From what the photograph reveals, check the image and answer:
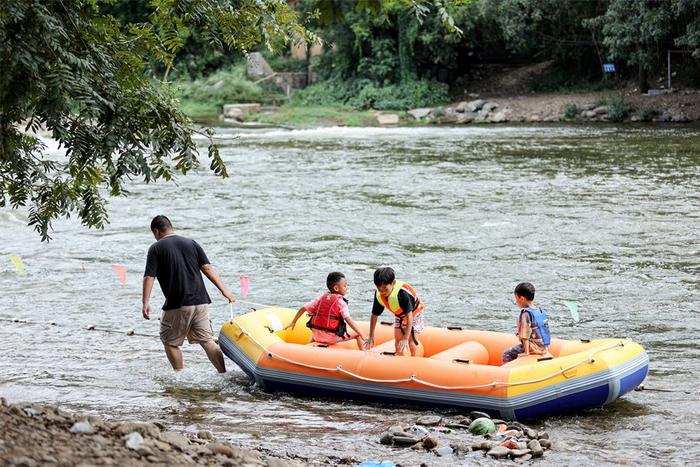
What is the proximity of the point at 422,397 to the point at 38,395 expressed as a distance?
10.7 feet

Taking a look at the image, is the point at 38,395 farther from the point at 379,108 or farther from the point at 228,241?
the point at 379,108

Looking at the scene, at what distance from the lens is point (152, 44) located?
7547mm

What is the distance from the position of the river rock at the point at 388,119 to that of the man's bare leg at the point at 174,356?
2998cm

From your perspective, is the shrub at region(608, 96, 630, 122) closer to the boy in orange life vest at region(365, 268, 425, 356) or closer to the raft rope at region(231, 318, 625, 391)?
the boy in orange life vest at region(365, 268, 425, 356)

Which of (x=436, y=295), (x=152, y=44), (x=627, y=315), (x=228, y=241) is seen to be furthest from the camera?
(x=228, y=241)

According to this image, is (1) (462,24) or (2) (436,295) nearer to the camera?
(2) (436,295)

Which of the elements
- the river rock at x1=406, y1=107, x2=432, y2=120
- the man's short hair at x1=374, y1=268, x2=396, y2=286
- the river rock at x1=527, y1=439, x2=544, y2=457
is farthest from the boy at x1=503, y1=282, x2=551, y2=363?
the river rock at x1=406, y1=107, x2=432, y2=120

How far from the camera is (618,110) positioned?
34062 millimetres

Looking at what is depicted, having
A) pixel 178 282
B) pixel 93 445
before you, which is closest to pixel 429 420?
pixel 178 282

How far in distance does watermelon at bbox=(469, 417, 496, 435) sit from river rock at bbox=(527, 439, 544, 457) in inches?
15.6

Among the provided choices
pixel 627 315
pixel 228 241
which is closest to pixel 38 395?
pixel 627 315

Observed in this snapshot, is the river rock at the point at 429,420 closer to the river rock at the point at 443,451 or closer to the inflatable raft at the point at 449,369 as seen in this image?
the inflatable raft at the point at 449,369

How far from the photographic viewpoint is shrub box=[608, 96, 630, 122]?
112 ft

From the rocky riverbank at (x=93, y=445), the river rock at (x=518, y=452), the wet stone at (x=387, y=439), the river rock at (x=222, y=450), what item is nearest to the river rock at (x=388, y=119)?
the wet stone at (x=387, y=439)
